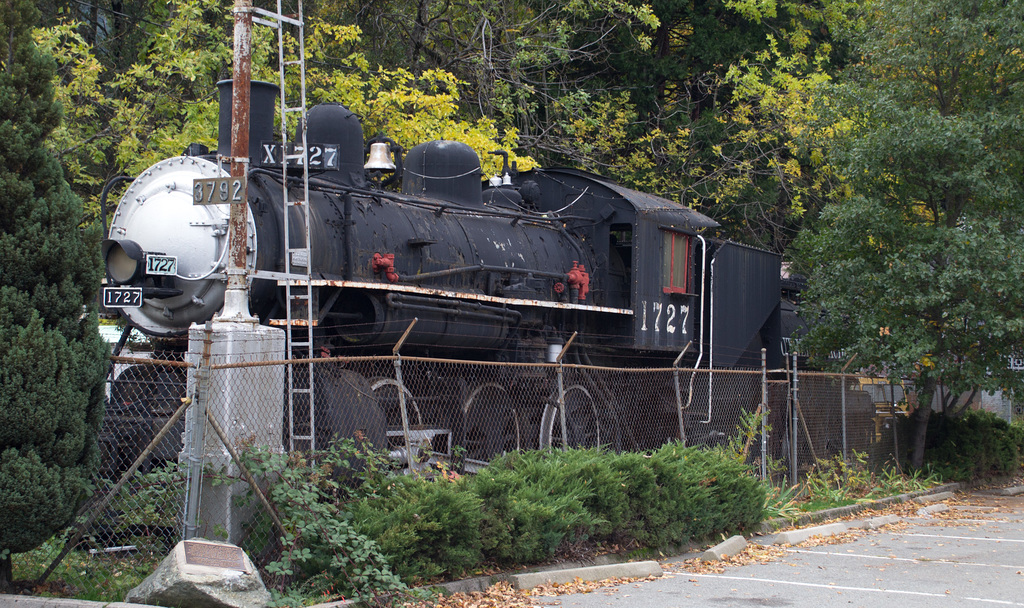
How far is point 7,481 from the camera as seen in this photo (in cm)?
548

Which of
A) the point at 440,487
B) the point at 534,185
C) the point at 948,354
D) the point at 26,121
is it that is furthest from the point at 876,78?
the point at 26,121

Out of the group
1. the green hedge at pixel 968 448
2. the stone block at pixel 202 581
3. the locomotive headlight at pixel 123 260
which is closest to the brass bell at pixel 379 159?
the locomotive headlight at pixel 123 260

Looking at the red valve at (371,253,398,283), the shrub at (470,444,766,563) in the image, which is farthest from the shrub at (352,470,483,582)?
the red valve at (371,253,398,283)

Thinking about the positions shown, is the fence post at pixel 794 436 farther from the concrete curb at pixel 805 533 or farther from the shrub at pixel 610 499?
the shrub at pixel 610 499

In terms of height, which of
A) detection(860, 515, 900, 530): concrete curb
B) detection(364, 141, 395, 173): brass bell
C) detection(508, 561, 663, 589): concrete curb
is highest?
detection(364, 141, 395, 173): brass bell

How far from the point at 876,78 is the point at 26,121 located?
13687 millimetres

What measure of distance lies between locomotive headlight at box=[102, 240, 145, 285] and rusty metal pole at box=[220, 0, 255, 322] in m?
1.75

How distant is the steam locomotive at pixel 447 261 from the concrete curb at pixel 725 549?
261 cm

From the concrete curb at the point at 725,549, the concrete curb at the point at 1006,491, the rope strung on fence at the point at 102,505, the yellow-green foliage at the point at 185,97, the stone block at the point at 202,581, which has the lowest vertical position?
the concrete curb at the point at 1006,491

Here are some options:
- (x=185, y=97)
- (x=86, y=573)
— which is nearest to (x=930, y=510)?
(x=86, y=573)

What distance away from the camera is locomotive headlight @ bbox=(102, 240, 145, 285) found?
347 inches

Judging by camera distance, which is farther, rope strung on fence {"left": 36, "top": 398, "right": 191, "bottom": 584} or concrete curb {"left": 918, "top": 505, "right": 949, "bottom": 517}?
concrete curb {"left": 918, "top": 505, "right": 949, "bottom": 517}

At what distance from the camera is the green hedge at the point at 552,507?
21.6 feet

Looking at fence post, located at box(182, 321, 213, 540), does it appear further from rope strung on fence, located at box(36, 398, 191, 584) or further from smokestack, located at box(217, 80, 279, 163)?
smokestack, located at box(217, 80, 279, 163)
